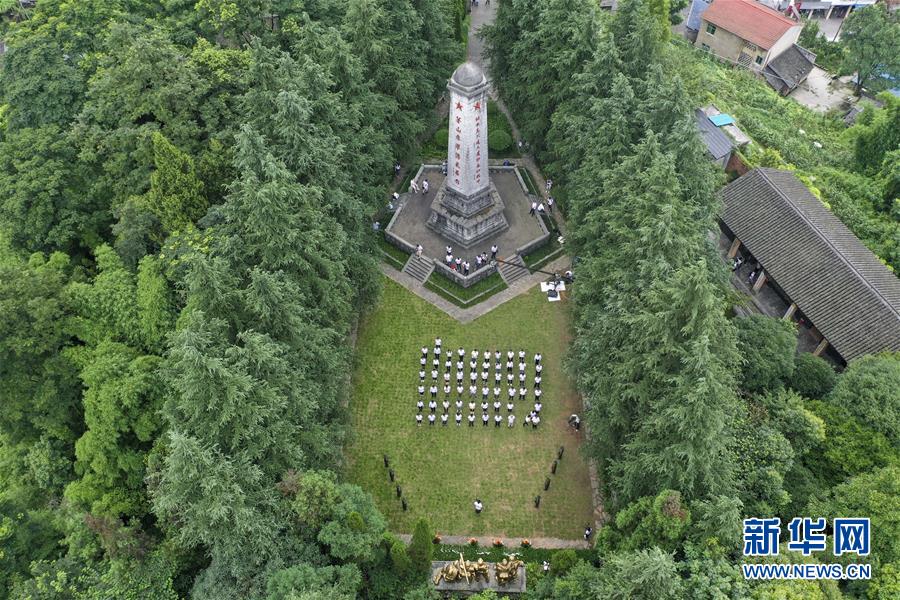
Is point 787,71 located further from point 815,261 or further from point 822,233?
point 815,261

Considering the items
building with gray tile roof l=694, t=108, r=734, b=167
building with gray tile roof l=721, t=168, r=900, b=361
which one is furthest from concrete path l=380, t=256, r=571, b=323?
building with gray tile roof l=694, t=108, r=734, b=167

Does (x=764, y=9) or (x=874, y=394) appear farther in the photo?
(x=764, y=9)

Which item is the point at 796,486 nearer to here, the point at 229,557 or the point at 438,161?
the point at 229,557

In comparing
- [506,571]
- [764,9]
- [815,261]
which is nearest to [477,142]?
[815,261]

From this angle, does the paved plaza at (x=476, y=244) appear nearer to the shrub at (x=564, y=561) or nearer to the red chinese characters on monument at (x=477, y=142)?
the red chinese characters on monument at (x=477, y=142)

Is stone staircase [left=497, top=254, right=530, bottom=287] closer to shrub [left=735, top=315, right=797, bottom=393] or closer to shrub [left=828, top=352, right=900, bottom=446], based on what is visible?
shrub [left=735, top=315, right=797, bottom=393]
